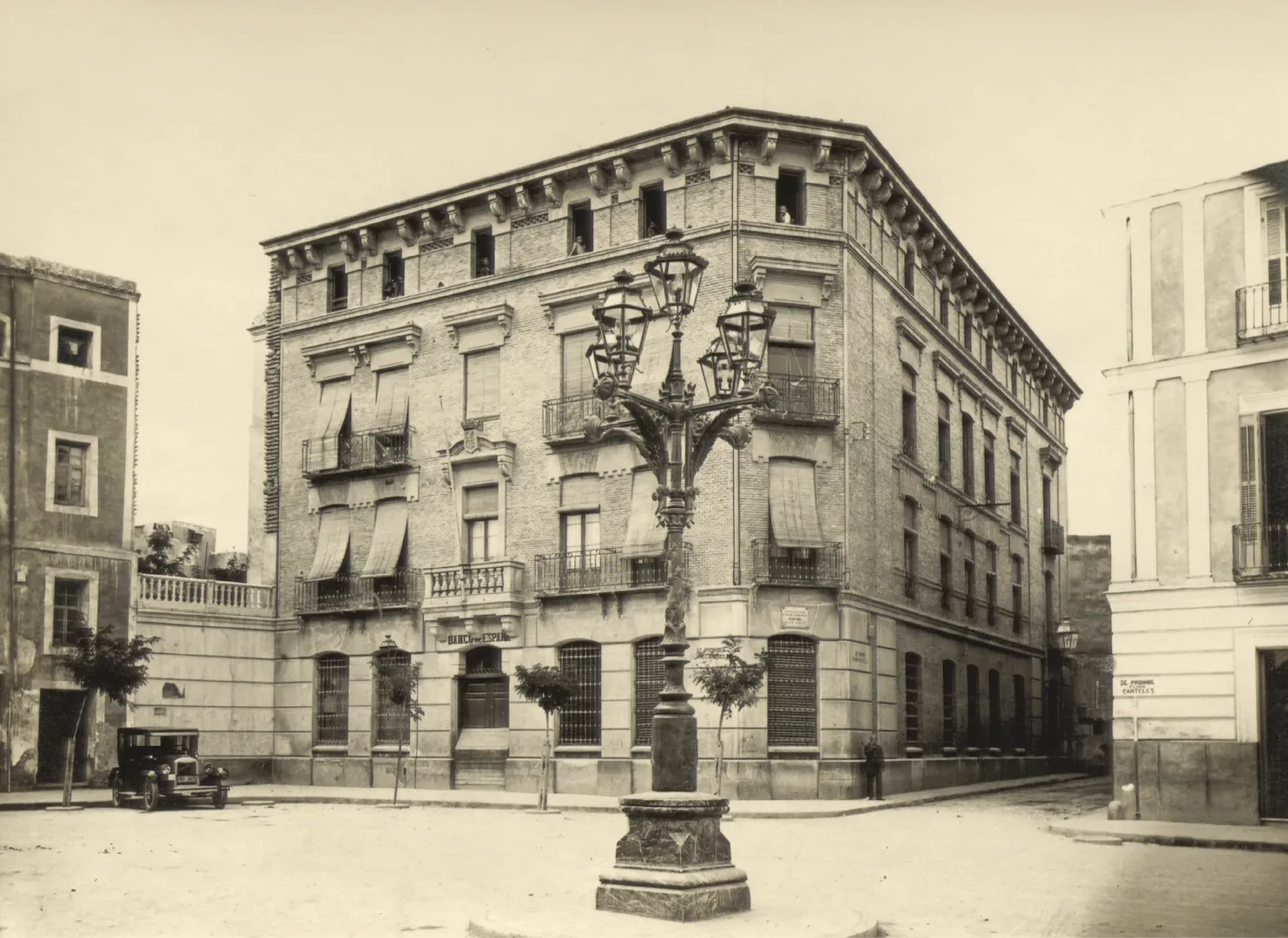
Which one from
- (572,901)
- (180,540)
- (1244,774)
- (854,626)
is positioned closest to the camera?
(572,901)

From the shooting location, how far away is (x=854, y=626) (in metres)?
29.5

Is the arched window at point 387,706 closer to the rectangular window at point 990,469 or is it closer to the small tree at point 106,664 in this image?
the small tree at point 106,664

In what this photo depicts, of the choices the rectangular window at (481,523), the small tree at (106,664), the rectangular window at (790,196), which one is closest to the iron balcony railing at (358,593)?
the rectangular window at (481,523)

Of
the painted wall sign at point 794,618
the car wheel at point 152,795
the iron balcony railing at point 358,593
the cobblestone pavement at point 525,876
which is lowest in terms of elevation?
the car wheel at point 152,795

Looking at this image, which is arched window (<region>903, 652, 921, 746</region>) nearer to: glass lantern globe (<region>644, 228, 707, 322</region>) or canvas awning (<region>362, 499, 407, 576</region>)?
canvas awning (<region>362, 499, 407, 576</region>)

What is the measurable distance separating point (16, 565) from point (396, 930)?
2253 centimetres

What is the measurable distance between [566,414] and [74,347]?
34.6 feet

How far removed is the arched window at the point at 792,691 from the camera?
28625 mm

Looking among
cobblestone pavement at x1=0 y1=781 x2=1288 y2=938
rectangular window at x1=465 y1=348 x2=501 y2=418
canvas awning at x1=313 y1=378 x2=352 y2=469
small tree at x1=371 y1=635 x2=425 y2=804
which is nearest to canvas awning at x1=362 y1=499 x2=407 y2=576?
small tree at x1=371 y1=635 x2=425 y2=804

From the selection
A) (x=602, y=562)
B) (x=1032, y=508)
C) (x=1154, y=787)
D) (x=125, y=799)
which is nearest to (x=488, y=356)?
(x=602, y=562)

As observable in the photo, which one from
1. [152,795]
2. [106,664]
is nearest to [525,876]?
[152,795]

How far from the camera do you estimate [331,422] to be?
117 ft

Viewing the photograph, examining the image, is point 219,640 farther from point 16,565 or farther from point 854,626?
point 854,626

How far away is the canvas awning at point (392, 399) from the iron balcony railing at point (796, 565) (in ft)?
35.0
